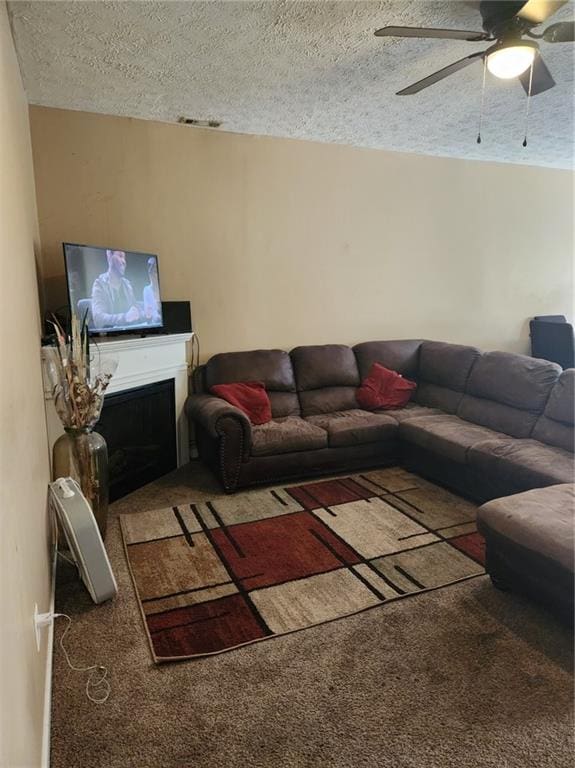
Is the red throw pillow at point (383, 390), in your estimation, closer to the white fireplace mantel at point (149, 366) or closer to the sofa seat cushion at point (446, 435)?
the sofa seat cushion at point (446, 435)

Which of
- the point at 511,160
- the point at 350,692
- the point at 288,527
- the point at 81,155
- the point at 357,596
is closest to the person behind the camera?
the point at 350,692

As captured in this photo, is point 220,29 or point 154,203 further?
point 154,203

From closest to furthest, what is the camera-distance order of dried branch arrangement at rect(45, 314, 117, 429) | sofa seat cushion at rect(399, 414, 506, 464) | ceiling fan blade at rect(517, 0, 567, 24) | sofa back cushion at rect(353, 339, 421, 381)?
ceiling fan blade at rect(517, 0, 567, 24), dried branch arrangement at rect(45, 314, 117, 429), sofa seat cushion at rect(399, 414, 506, 464), sofa back cushion at rect(353, 339, 421, 381)

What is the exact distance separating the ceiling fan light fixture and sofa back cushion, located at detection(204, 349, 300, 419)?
2446 mm

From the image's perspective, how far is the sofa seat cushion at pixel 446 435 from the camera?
10.8 feet

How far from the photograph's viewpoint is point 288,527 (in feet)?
9.48

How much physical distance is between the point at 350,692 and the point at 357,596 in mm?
548

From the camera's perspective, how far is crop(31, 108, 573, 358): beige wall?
11.5 feet

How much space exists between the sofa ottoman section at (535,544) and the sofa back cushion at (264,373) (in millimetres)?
1985

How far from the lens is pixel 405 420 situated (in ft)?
12.4

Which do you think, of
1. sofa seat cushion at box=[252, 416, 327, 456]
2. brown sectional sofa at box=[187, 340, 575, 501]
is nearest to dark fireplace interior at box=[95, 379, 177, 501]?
brown sectional sofa at box=[187, 340, 575, 501]

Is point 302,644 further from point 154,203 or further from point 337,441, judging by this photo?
point 154,203

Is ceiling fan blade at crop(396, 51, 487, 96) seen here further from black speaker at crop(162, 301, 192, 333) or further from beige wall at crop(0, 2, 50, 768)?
black speaker at crop(162, 301, 192, 333)

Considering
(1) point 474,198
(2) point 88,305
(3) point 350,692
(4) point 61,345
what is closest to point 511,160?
(1) point 474,198
